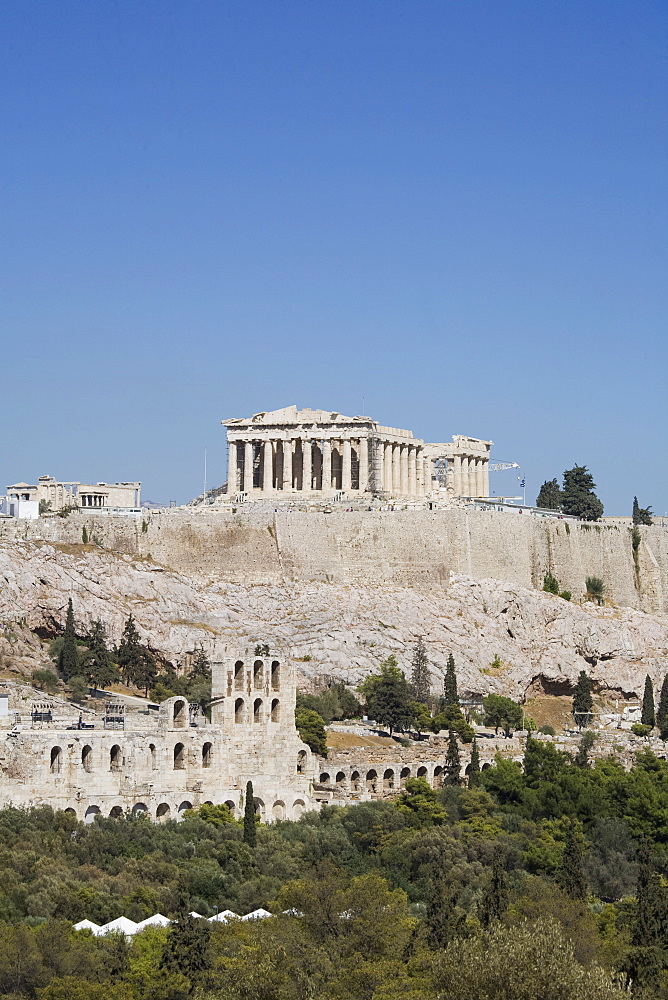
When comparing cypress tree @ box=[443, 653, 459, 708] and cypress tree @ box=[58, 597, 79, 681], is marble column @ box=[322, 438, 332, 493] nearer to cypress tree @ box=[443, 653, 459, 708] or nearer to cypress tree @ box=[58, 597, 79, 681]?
cypress tree @ box=[443, 653, 459, 708]

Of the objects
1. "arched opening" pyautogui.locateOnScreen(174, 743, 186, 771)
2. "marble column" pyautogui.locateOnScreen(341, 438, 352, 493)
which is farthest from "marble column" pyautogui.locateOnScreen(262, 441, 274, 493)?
"arched opening" pyautogui.locateOnScreen(174, 743, 186, 771)

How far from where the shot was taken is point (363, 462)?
101250 millimetres

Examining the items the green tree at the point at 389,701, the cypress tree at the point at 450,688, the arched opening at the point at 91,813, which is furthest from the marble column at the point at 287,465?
the arched opening at the point at 91,813

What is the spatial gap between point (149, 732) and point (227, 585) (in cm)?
3148

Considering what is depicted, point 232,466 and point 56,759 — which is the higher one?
point 232,466

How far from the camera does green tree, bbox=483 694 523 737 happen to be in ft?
270

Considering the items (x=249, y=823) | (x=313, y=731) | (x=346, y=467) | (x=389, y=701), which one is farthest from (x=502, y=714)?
(x=249, y=823)

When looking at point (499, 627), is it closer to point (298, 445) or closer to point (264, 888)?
point (298, 445)

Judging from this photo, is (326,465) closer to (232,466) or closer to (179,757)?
(232,466)

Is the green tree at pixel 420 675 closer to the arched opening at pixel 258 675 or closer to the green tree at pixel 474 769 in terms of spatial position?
the green tree at pixel 474 769

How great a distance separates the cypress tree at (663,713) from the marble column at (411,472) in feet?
73.3

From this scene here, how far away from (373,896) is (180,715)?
13.0 meters

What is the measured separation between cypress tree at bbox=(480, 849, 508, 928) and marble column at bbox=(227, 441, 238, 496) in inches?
1935

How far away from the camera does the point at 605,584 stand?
10344cm
